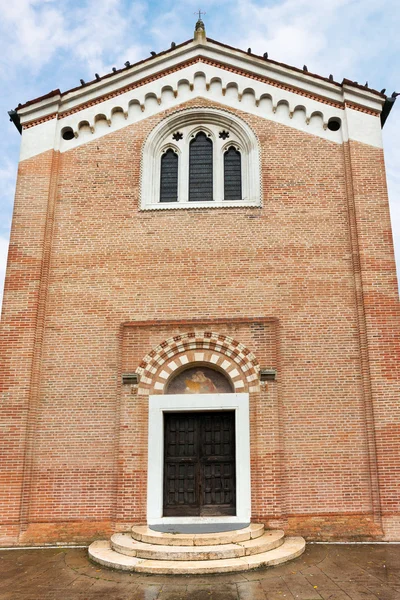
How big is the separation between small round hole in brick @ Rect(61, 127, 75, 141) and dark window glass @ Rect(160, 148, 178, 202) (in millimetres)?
2254

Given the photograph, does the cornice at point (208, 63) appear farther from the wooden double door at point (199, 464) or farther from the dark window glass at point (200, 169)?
the wooden double door at point (199, 464)

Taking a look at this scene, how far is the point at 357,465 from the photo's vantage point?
9.52 meters

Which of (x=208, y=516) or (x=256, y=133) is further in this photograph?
(x=256, y=133)

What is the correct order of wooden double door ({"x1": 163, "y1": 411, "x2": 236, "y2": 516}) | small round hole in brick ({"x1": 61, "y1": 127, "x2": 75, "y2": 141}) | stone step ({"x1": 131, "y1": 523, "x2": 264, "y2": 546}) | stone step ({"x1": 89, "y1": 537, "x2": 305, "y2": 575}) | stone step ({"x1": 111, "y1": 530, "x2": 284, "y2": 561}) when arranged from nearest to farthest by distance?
stone step ({"x1": 89, "y1": 537, "x2": 305, "y2": 575}) → stone step ({"x1": 111, "y1": 530, "x2": 284, "y2": 561}) → stone step ({"x1": 131, "y1": 523, "x2": 264, "y2": 546}) → wooden double door ({"x1": 163, "y1": 411, "x2": 236, "y2": 516}) → small round hole in brick ({"x1": 61, "y1": 127, "x2": 75, "y2": 141})

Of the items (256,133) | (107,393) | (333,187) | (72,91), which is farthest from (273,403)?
(72,91)

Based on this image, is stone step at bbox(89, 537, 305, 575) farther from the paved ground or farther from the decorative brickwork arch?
the decorative brickwork arch

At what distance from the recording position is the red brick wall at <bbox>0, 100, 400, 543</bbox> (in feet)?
30.9

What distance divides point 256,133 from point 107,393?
22.2 ft

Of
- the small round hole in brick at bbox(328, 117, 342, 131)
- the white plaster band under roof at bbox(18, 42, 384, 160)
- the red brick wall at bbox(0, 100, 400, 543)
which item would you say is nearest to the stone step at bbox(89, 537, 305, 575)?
the red brick wall at bbox(0, 100, 400, 543)

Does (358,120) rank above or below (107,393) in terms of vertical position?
above

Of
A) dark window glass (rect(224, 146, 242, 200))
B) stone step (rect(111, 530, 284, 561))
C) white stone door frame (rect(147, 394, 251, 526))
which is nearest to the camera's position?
stone step (rect(111, 530, 284, 561))

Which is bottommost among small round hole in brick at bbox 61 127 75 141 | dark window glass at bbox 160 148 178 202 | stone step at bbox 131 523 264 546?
stone step at bbox 131 523 264 546

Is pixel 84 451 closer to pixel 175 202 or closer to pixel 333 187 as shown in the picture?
pixel 175 202

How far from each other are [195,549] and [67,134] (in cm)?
946
